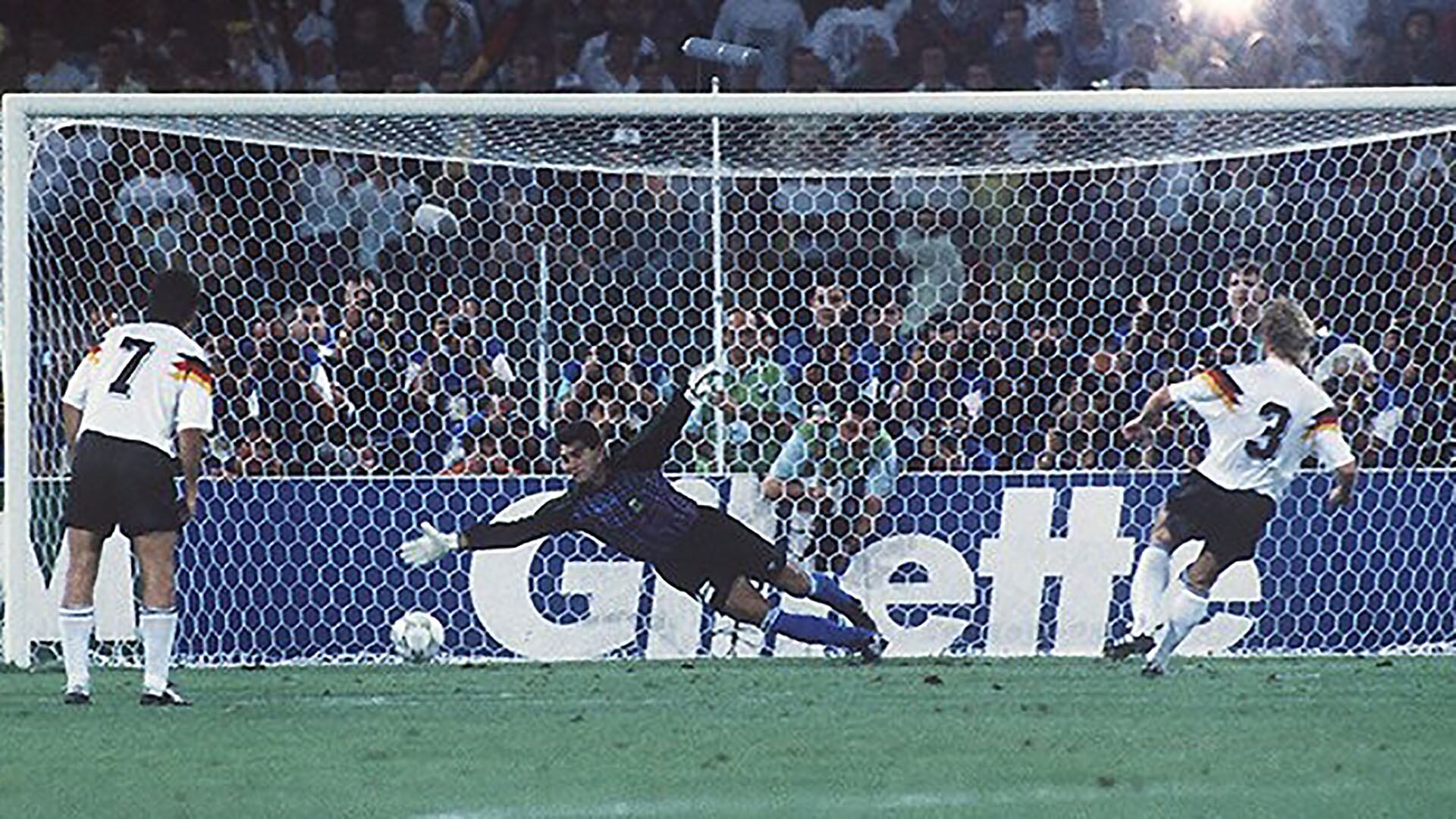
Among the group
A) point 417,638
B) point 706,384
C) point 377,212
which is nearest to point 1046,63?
point 377,212

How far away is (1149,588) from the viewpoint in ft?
37.9

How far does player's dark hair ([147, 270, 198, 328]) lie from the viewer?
9492mm

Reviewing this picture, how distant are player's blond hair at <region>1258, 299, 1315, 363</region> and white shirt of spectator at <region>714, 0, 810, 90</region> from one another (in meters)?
6.11

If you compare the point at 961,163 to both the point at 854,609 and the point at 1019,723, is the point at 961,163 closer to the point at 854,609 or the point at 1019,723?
the point at 854,609

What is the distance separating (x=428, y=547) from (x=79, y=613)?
205 centimetres

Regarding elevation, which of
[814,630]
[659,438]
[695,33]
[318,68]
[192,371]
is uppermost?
[695,33]

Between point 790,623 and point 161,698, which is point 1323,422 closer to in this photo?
point 790,623

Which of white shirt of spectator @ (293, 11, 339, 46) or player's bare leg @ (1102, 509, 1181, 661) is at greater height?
white shirt of spectator @ (293, 11, 339, 46)

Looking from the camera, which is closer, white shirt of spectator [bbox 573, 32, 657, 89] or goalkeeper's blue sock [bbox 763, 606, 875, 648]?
goalkeeper's blue sock [bbox 763, 606, 875, 648]

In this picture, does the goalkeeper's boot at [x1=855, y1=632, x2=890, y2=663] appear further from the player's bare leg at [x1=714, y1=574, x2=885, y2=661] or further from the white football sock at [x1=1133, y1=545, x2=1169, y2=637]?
the white football sock at [x1=1133, y1=545, x2=1169, y2=637]

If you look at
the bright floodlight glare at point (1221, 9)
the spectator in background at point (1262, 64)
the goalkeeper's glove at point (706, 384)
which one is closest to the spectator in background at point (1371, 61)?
the spectator in background at point (1262, 64)

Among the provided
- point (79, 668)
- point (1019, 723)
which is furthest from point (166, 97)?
point (1019, 723)

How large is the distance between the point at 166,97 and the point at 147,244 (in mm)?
2351

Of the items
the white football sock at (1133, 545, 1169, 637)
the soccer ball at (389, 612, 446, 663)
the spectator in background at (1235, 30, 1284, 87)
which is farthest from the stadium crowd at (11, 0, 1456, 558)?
the spectator in background at (1235, 30, 1284, 87)
